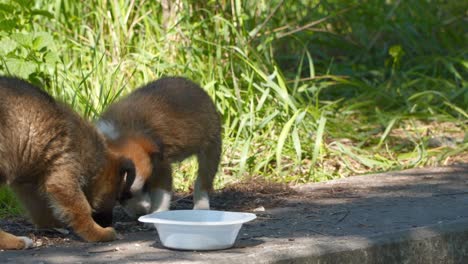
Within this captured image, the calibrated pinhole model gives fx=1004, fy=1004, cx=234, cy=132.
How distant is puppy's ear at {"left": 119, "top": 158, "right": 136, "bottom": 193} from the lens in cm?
616

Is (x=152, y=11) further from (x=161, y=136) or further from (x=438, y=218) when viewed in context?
(x=438, y=218)

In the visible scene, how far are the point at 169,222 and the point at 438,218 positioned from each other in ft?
6.39

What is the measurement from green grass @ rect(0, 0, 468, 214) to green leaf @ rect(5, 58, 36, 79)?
0.01 m

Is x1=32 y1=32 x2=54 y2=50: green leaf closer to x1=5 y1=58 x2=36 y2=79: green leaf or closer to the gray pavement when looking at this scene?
x1=5 y1=58 x2=36 y2=79: green leaf

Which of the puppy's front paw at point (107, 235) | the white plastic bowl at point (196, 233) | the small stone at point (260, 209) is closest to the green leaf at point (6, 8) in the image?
the small stone at point (260, 209)

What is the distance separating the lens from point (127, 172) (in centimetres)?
617

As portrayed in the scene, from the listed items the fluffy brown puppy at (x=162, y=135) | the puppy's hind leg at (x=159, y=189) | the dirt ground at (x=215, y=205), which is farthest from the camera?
the puppy's hind leg at (x=159, y=189)

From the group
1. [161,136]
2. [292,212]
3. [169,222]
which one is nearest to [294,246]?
[169,222]

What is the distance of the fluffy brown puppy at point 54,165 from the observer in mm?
5539

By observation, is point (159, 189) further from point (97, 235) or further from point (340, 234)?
point (340, 234)

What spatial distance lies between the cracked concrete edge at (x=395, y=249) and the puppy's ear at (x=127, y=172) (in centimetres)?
126

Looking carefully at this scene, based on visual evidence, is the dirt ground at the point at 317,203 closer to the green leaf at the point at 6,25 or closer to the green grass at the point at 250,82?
the green grass at the point at 250,82

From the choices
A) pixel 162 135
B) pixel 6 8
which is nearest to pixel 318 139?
pixel 162 135

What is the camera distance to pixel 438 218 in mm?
6324
